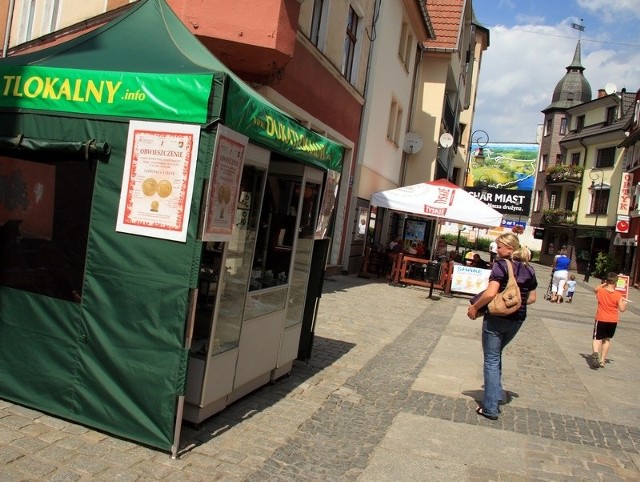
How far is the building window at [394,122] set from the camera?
19609 millimetres

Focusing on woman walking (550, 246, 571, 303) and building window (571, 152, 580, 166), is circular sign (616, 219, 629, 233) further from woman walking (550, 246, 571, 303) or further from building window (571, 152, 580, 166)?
building window (571, 152, 580, 166)

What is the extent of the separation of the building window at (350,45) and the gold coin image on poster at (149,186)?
1052 cm

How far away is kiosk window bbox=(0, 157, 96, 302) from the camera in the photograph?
13.9 feet

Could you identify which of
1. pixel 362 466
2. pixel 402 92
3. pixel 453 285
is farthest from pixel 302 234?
pixel 402 92

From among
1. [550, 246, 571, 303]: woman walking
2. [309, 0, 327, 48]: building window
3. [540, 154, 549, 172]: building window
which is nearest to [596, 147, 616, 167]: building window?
[540, 154, 549, 172]: building window

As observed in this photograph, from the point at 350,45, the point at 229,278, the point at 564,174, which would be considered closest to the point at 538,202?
the point at 564,174

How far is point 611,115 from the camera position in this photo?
42562 millimetres

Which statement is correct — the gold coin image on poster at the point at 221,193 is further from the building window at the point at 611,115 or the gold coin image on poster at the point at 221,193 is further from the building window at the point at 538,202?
the building window at the point at 538,202

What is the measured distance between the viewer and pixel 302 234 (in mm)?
5996

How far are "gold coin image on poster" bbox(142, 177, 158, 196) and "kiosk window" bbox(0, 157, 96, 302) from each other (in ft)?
1.65

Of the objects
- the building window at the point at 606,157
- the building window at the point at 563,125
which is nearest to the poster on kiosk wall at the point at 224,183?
the building window at the point at 606,157

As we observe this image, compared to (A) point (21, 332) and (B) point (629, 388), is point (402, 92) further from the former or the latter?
(A) point (21, 332)

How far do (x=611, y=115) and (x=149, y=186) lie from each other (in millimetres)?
45578

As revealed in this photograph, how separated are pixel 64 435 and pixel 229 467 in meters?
1.17
